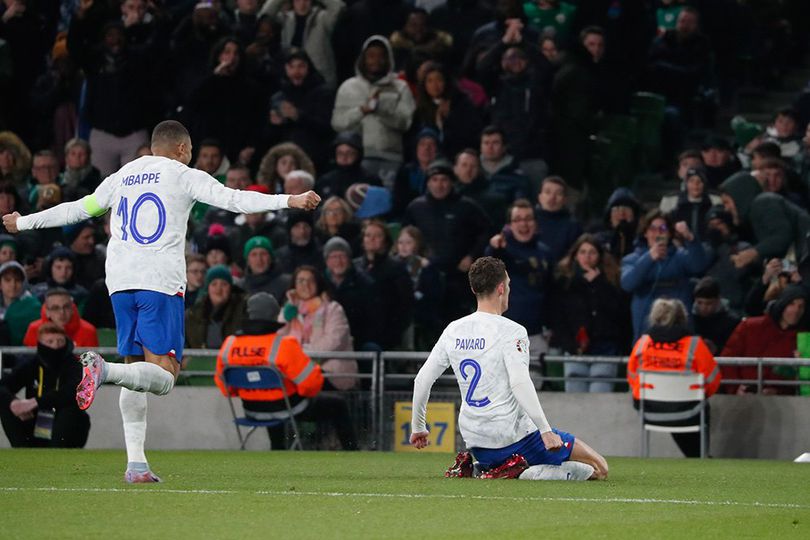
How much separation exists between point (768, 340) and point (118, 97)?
8.49m

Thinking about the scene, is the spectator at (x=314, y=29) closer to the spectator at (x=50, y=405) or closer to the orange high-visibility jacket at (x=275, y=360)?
the orange high-visibility jacket at (x=275, y=360)

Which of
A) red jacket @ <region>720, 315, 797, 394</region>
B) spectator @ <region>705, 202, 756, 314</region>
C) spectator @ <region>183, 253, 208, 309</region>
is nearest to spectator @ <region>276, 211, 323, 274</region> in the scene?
spectator @ <region>183, 253, 208, 309</region>

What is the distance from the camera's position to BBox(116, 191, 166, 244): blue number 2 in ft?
35.4

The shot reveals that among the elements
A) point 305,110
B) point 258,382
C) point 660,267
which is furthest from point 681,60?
point 258,382

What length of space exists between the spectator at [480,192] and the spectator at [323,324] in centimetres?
232

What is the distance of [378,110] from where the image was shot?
19797 mm

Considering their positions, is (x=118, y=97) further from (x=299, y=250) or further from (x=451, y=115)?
(x=451, y=115)

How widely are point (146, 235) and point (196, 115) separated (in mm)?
10230

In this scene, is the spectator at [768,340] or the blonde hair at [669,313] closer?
the blonde hair at [669,313]

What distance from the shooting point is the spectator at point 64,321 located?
1720cm

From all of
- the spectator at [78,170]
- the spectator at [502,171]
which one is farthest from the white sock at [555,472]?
the spectator at [78,170]

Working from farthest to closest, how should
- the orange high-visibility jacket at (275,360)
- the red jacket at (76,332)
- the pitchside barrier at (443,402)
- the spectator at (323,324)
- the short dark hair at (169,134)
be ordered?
the red jacket at (76,332), the spectator at (323,324), the pitchside barrier at (443,402), the orange high-visibility jacket at (275,360), the short dark hair at (169,134)

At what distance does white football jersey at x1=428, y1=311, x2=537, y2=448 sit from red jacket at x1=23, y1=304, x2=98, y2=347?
7002mm

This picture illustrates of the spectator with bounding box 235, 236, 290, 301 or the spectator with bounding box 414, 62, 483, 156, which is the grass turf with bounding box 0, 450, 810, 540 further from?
the spectator with bounding box 414, 62, 483, 156
